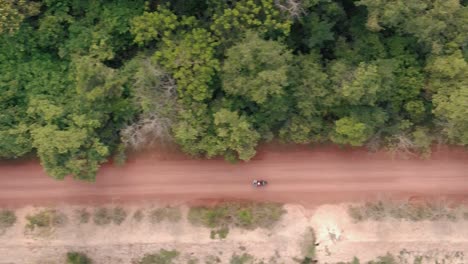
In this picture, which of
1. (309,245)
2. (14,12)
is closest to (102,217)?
(309,245)

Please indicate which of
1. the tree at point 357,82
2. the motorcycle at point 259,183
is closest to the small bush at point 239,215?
the motorcycle at point 259,183

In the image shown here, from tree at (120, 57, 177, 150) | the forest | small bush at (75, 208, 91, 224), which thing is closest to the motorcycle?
the forest

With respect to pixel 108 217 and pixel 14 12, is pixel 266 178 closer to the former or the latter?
pixel 108 217

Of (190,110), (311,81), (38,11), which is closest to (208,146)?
(190,110)

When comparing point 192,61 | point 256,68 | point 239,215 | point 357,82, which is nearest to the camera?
point 256,68

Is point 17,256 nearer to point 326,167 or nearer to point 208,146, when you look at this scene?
point 208,146

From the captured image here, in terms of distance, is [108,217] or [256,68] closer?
[256,68]
